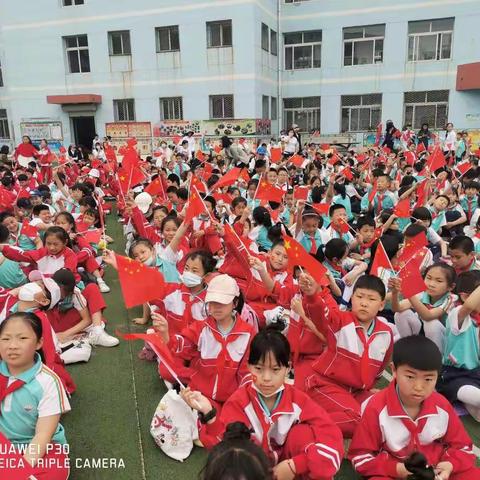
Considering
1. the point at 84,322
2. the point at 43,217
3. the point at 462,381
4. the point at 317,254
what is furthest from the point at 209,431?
the point at 43,217

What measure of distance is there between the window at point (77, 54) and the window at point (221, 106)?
20.0ft

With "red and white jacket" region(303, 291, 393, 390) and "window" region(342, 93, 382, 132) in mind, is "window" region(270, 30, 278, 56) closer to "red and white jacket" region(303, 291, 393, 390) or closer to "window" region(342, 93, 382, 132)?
A: "window" region(342, 93, 382, 132)

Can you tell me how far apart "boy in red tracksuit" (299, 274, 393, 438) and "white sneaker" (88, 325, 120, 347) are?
2.16 meters

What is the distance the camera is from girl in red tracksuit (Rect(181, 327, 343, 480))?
2164 millimetres

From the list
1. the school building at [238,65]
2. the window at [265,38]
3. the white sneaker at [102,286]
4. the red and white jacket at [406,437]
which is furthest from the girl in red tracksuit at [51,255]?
the window at [265,38]

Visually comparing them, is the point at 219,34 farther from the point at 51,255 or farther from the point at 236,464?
the point at 236,464

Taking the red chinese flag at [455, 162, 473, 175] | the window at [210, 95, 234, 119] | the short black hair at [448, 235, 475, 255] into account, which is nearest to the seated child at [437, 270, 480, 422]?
the short black hair at [448, 235, 475, 255]

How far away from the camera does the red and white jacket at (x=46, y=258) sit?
178 inches

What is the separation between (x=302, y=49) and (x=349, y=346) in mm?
19867

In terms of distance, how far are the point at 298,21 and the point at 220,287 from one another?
1992 cm

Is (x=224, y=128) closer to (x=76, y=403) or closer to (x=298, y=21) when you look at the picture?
(x=298, y=21)

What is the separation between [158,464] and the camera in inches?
109

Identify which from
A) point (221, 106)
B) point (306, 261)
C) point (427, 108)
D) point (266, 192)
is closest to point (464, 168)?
point (266, 192)

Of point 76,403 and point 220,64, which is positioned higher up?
point 220,64
